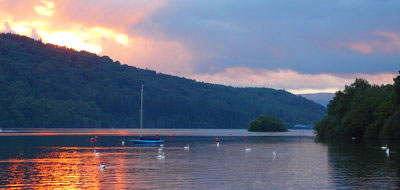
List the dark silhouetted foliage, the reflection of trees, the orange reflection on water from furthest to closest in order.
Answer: the dark silhouetted foliage → the reflection of trees → the orange reflection on water

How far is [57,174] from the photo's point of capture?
65250 millimetres

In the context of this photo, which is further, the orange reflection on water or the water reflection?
the water reflection

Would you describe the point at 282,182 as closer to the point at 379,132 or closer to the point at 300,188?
the point at 300,188

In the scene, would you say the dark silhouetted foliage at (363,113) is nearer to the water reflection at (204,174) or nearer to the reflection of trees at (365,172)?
the reflection of trees at (365,172)

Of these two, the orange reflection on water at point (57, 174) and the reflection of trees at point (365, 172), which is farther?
the reflection of trees at point (365, 172)

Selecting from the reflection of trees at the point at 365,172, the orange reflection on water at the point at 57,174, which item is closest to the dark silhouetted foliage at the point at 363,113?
the reflection of trees at the point at 365,172

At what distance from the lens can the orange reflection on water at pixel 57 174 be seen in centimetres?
5531

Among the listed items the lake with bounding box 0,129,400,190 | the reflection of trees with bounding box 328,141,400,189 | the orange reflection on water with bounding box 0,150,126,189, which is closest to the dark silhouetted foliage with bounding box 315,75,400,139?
the reflection of trees with bounding box 328,141,400,189

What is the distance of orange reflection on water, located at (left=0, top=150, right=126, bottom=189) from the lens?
55.3 meters

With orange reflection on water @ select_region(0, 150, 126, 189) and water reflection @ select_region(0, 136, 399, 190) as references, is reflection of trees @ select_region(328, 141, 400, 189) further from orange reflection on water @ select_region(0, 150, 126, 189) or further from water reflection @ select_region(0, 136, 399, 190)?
orange reflection on water @ select_region(0, 150, 126, 189)

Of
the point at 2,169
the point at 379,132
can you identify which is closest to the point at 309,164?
the point at 2,169

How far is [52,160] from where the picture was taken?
85625 millimetres

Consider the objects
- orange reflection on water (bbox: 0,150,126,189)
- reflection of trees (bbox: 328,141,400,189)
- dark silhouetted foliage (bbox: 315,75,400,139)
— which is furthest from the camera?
dark silhouetted foliage (bbox: 315,75,400,139)

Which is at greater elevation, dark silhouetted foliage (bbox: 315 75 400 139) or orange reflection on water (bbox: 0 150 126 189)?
dark silhouetted foliage (bbox: 315 75 400 139)
